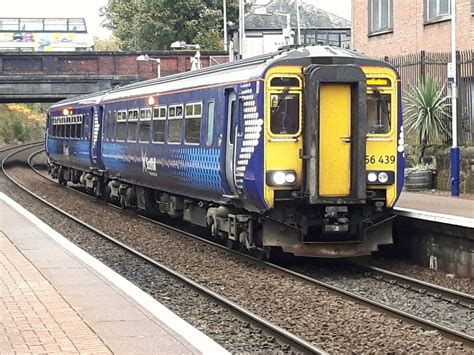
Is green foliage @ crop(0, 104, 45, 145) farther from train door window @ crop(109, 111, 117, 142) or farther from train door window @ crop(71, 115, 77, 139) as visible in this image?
train door window @ crop(109, 111, 117, 142)

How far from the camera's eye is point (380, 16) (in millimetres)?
27359

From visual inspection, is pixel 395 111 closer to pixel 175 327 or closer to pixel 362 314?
pixel 362 314

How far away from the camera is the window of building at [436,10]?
23539 millimetres

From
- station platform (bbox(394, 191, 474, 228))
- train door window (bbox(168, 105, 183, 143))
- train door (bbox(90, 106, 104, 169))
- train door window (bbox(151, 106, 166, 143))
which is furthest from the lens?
train door (bbox(90, 106, 104, 169))

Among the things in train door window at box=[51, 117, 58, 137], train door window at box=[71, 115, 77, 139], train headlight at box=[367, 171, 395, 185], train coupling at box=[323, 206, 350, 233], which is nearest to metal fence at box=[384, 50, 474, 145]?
train headlight at box=[367, 171, 395, 185]

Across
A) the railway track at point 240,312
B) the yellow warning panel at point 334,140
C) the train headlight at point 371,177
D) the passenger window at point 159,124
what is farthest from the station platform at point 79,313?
the passenger window at point 159,124

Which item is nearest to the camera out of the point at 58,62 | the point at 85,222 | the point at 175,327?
the point at 175,327

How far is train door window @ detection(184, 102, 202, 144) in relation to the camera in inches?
617

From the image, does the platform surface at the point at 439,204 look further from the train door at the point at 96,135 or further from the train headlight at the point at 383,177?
the train door at the point at 96,135

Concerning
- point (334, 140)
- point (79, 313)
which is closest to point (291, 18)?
point (334, 140)

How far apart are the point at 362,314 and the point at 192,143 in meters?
6.51

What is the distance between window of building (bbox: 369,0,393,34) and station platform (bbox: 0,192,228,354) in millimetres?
16148

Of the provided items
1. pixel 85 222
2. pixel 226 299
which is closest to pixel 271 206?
pixel 226 299

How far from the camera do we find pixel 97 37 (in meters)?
112
